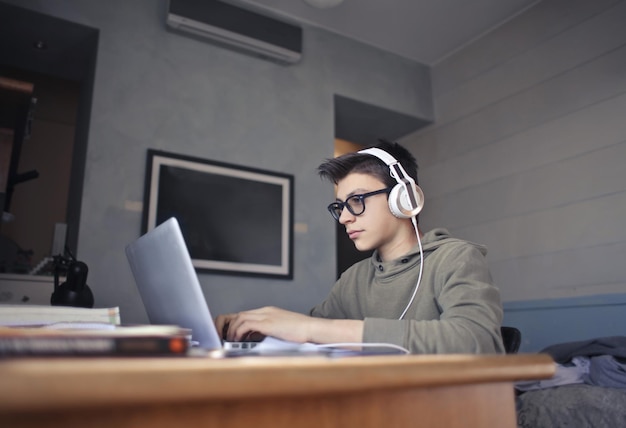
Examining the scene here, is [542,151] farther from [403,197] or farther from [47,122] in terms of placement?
[47,122]

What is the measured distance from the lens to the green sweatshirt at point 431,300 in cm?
82

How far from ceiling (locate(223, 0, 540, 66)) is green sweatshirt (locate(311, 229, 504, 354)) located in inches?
86.1

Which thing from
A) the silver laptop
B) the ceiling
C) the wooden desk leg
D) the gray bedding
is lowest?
the gray bedding

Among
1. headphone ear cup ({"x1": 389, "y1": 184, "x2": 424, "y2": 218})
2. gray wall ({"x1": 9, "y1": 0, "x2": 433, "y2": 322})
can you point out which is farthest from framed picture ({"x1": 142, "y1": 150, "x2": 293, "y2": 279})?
headphone ear cup ({"x1": 389, "y1": 184, "x2": 424, "y2": 218})

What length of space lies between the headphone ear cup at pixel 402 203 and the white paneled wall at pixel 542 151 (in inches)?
68.1

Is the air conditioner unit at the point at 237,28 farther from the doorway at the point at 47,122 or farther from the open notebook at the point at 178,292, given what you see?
the open notebook at the point at 178,292

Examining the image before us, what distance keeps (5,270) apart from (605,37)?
3.42 m

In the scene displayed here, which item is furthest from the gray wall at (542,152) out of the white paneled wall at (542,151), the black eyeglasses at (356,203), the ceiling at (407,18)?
the black eyeglasses at (356,203)

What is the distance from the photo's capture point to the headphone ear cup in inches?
51.4

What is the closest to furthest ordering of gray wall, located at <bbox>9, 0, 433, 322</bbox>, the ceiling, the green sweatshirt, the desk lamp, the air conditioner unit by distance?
the green sweatshirt, the desk lamp, gray wall, located at <bbox>9, 0, 433, 322</bbox>, the air conditioner unit, the ceiling

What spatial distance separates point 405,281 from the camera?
1.31m

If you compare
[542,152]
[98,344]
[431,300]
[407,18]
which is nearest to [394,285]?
[431,300]

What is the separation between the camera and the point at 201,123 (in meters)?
2.79

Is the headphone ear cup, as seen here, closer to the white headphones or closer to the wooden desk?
the white headphones
